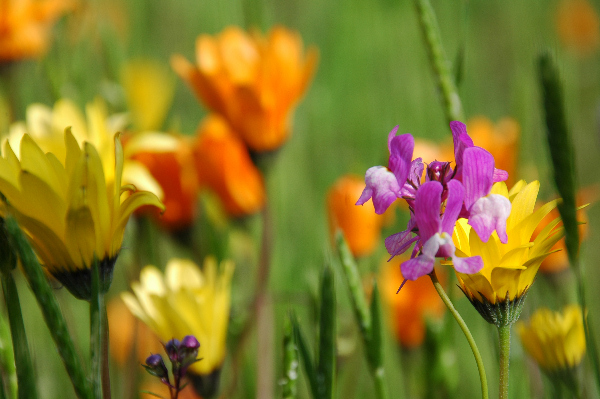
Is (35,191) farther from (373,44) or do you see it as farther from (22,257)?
(373,44)

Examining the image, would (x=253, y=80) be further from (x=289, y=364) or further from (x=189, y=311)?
(x=289, y=364)

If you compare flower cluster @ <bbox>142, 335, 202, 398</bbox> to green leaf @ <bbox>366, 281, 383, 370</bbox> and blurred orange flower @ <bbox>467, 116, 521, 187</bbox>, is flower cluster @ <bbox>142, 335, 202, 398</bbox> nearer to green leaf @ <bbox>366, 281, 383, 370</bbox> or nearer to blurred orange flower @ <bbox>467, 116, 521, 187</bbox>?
green leaf @ <bbox>366, 281, 383, 370</bbox>

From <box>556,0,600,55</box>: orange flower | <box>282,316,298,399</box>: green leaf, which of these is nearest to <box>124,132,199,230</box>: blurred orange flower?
A: <box>282,316,298,399</box>: green leaf

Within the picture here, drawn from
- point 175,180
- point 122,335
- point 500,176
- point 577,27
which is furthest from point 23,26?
point 577,27

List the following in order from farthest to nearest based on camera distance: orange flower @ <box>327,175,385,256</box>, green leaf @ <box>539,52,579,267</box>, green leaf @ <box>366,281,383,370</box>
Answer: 1. orange flower @ <box>327,175,385,256</box>
2. green leaf @ <box>366,281,383,370</box>
3. green leaf @ <box>539,52,579,267</box>

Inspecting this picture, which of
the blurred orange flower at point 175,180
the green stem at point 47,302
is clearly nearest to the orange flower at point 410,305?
the blurred orange flower at point 175,180

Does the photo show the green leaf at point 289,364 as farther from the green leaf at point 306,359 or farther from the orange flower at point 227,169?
the orange flower at point 227,169

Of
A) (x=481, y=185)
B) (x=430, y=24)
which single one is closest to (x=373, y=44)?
(x=430, y=24)
